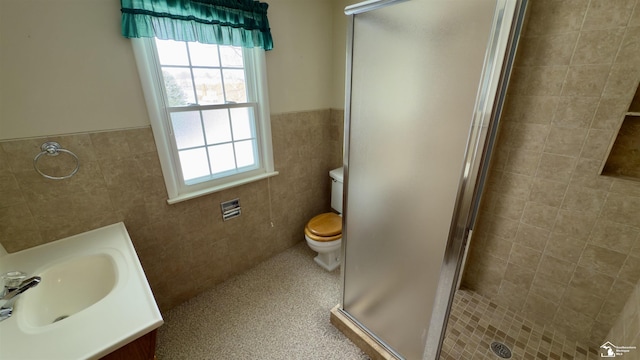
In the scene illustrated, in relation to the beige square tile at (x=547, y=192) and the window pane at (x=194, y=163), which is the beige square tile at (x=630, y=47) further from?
the window pane at (x=194, y=163)

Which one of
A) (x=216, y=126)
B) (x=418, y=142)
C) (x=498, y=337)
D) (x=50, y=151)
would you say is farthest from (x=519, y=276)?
(x=50, y=151)

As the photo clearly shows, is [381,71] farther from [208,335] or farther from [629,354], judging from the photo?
[208,335]

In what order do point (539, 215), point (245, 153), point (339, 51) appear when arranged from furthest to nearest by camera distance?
point (339, 51), point (245, 153), point (539, 215)

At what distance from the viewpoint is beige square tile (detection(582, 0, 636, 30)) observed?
1.08 metres

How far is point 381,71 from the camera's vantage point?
986 millimetres

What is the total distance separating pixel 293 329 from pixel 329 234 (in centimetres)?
72

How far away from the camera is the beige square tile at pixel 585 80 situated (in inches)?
46.0

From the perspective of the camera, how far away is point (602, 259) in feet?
4.40

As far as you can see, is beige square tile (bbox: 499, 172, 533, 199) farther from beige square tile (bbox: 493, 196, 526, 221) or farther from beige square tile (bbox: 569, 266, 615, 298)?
beige square tile (bbox: 569, 266, 615, 298)

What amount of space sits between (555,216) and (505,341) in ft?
2.73

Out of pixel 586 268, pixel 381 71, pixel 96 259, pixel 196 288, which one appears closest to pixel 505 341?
pixel 586 268

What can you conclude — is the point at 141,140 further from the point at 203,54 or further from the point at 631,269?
the point at 631,269

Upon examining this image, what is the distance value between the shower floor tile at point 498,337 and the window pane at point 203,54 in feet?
7.69

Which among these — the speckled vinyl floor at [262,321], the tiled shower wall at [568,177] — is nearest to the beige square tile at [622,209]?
the tiled shower wall at [568,177]
